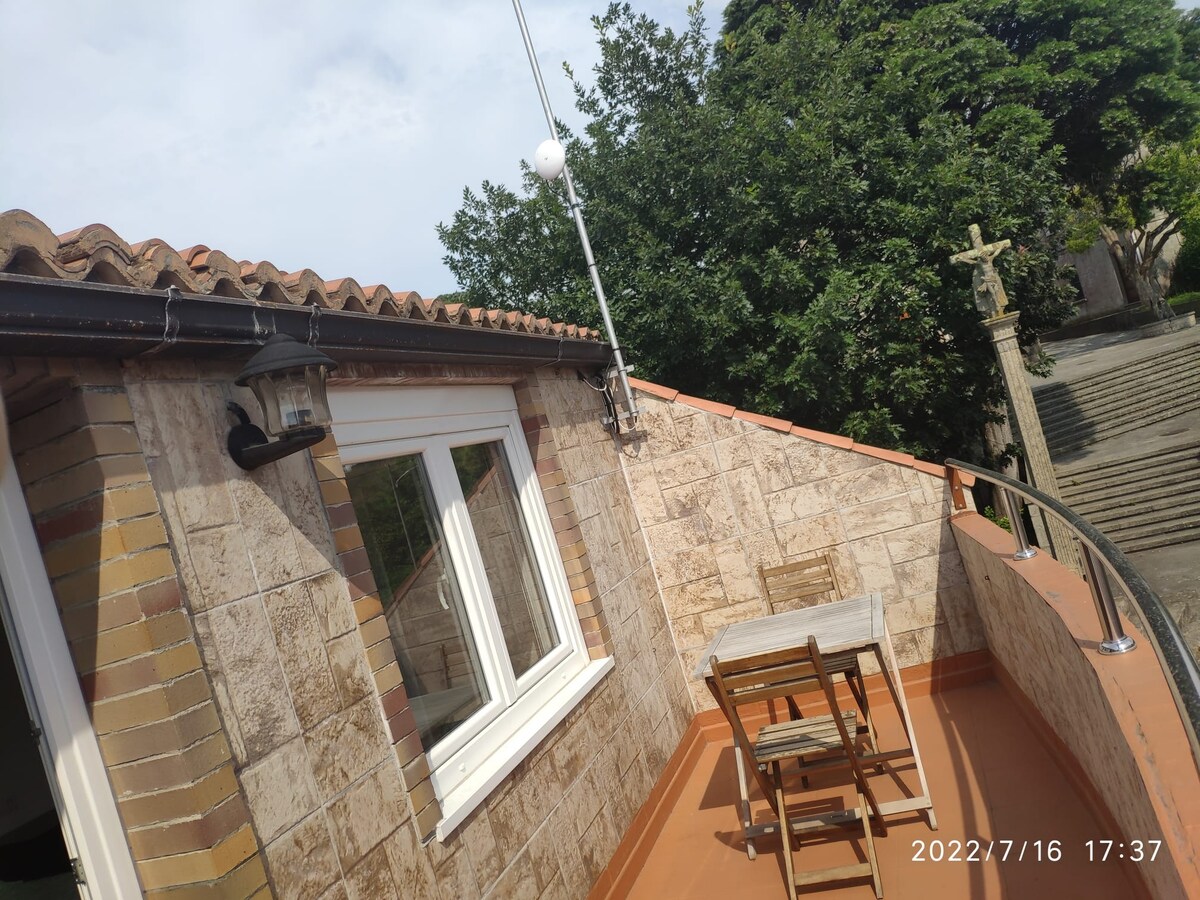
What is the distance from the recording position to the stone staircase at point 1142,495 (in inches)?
551

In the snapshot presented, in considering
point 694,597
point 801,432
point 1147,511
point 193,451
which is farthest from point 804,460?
point 1147,511

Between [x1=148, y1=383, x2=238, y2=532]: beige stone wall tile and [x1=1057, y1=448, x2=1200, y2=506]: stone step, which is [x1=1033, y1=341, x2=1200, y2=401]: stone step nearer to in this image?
[x1=1057, y1=448, x2=1200, y2=506]: stone step

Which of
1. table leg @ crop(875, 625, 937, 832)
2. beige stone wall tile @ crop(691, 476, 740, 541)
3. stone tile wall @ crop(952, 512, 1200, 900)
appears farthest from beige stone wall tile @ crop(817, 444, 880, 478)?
table leg @ crop(875, 625, 937, 832)

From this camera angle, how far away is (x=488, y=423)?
4879 millimetres

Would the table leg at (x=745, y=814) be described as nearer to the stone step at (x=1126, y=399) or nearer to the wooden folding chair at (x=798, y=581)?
the wooden folding chair at (x=798, y=581)

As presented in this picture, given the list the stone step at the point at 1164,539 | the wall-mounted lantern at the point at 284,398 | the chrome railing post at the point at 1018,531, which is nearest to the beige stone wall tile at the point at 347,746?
the wall-mounted lantern at the point at 284,398

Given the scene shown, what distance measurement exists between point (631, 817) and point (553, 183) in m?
6.94

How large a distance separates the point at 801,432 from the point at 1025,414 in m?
4.48

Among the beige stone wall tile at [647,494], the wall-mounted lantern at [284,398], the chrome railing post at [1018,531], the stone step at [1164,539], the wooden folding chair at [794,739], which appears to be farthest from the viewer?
the stone step at [1164,539]

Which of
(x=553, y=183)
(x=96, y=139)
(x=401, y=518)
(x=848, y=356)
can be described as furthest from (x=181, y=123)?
(x=848, y=356)

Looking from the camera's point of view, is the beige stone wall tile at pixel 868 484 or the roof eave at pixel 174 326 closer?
the roof eave at pixel 174 326

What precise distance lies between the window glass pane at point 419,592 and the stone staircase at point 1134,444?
11.4 m

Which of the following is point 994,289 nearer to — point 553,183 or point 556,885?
point 553,183

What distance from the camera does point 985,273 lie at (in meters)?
8.61
